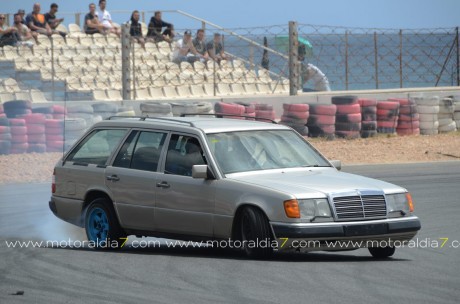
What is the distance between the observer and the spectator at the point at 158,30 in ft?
94.6

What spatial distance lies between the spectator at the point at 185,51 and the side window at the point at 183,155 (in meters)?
16.7

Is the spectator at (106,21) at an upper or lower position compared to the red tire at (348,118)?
upper

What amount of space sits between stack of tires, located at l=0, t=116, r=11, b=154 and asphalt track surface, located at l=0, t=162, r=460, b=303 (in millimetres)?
8703

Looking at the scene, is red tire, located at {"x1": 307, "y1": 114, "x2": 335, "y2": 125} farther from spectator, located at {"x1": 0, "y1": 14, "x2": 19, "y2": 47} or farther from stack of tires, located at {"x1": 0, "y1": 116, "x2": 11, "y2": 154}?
spectator, located at {"x1": 0, "y1": 14, "x2": 19, "y2": 47}

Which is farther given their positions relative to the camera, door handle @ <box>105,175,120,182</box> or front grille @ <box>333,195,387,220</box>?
door handle @ <box>105,175,120,182</box>

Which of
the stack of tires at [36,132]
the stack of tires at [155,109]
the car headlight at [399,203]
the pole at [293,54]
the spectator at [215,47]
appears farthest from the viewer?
the spectator at [215,47]

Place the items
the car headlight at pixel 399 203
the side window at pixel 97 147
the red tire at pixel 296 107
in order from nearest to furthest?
1. the car headlight at pixel 399 203
2. the side window at pixel 97 147
3. the red tire at pixel 296 107

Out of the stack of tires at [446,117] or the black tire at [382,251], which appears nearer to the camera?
the black tire at [382,251]

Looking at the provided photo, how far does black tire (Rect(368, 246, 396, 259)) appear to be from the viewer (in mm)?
9961

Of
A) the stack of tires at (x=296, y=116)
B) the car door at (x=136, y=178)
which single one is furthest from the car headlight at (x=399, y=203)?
the stack of tires at (x=296, y=116)

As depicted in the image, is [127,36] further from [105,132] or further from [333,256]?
[333,256]

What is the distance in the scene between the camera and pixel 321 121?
77.7 feet

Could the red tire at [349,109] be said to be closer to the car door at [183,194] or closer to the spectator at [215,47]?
the spectator at [215,47]

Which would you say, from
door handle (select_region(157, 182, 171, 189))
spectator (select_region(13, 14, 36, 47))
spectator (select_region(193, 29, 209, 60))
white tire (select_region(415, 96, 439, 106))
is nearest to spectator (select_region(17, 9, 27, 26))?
spectator (select_region(13, 14, 36, 47))
